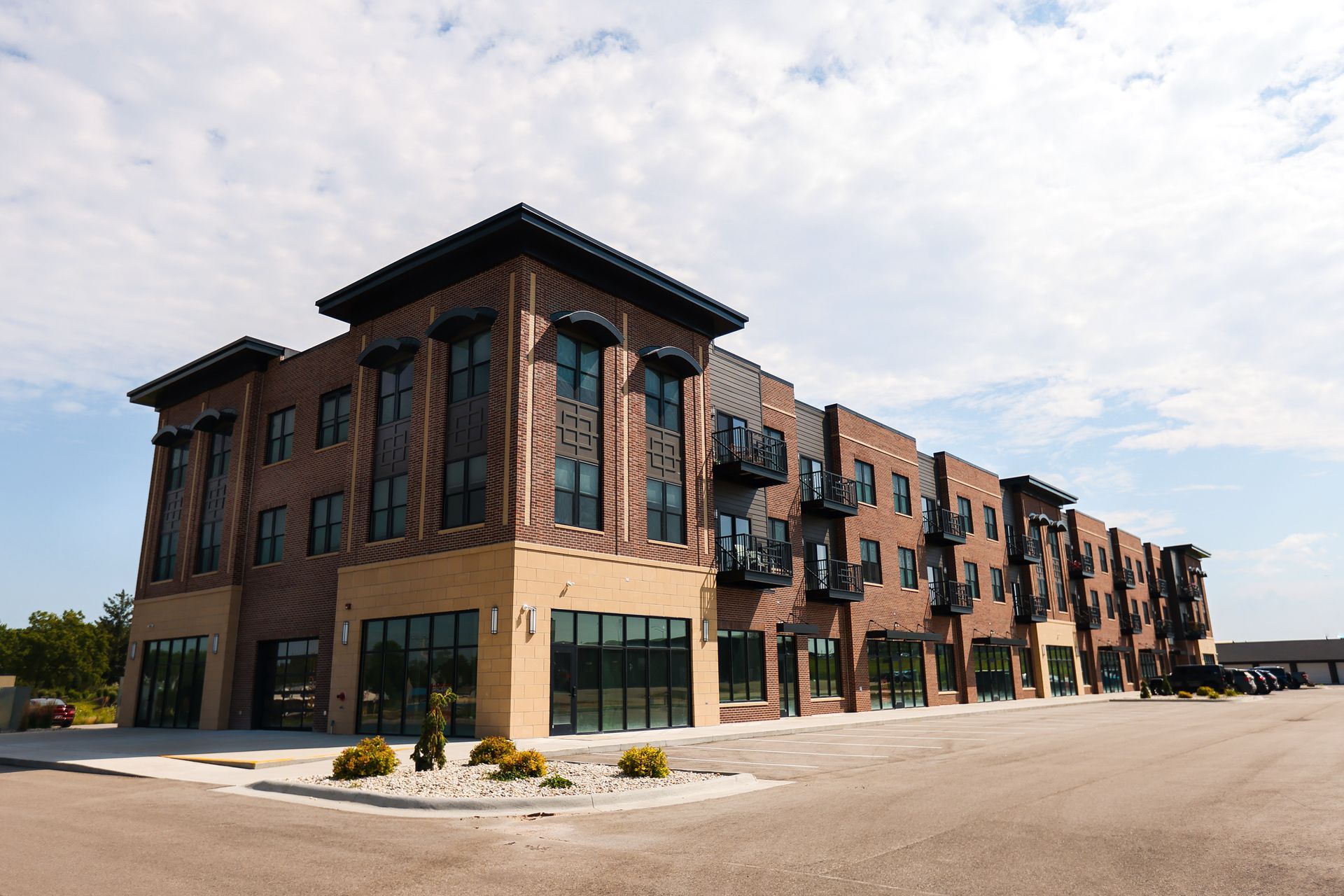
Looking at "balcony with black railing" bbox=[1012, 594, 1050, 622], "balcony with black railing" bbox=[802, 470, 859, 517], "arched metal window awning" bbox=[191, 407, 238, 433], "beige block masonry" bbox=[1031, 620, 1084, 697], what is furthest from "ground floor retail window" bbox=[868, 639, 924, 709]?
"arched metal window awning" bbox=[191, 407, 238, 433]

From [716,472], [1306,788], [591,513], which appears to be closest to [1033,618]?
[716,472]

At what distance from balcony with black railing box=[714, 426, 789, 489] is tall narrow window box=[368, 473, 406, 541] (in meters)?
10.4

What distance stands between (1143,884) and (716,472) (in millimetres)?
A: 23370

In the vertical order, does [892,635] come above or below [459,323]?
below

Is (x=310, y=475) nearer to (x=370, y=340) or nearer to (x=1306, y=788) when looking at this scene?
(x=370, y=340)

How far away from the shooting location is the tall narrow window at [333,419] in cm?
2983

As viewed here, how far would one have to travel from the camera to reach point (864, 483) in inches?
1560

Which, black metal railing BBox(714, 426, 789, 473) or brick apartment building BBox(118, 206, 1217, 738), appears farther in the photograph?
black metal railing BBox(714, 426, 789, 473)

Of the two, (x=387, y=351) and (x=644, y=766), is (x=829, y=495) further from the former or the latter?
(x=644, y=766)

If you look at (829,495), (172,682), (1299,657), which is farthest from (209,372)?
(1299,657)

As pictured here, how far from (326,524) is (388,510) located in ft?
12.4

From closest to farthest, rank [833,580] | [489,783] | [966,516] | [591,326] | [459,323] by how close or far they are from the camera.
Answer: [489,783] → [459,323] → [591,326] → [833,580] → [966,516]

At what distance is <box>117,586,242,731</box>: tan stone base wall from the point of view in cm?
3083

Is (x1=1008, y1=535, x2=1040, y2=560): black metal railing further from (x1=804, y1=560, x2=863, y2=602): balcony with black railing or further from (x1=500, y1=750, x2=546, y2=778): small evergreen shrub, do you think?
(x1=500, y1=750, x2=546, y2=778): small evergreen shrub
